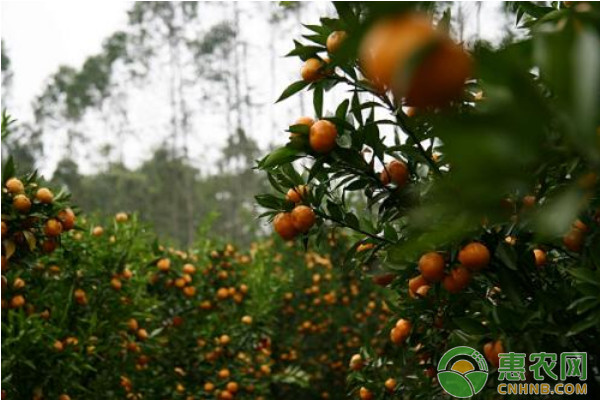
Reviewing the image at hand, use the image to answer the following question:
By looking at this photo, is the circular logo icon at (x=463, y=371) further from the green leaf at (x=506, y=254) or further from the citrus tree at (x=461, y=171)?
the green leaf at (x=506, y=254)

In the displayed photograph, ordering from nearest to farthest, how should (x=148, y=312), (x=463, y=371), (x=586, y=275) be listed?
(x=586, y=275) < (x=463, y=371) < (x=148, y=312)

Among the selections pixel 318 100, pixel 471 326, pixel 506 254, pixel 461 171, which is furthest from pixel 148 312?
pixel 461 171

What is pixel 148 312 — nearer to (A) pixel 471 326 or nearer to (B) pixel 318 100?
(B) pixel 318 100

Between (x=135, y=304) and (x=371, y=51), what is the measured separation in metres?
3.29

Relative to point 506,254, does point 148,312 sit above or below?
above

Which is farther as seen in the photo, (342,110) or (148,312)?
(148,312)

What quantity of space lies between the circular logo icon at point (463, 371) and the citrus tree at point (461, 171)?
Answer: 0.9 inches

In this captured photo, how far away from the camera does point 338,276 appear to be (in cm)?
699

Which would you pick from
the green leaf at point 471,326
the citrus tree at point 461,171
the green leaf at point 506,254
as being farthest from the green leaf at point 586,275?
the green leaf at point 471,326

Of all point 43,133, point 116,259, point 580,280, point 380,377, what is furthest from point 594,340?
point 43,133

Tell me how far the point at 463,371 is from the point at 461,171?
3.28 feet

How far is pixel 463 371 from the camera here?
1.24 meters

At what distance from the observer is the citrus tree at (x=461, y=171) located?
349 mm

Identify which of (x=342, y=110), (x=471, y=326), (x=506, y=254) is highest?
(x=342, y=110)
